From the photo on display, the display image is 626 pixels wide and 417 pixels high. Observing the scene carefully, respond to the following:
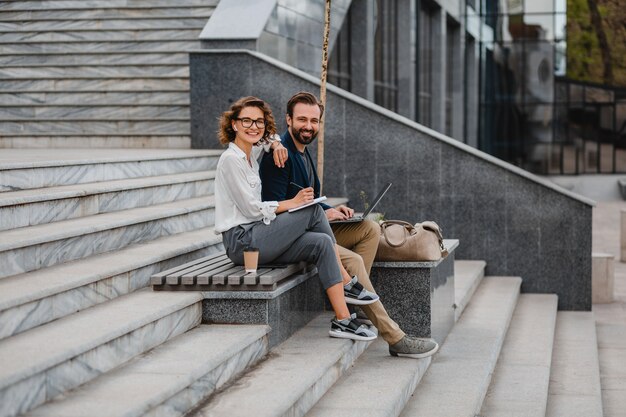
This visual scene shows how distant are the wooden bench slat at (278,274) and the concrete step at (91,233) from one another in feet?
3.81

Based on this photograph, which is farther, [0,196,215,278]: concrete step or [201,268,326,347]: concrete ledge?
[201,268,326,347]: concrete ledge

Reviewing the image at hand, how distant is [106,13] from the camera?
1442 centimetres

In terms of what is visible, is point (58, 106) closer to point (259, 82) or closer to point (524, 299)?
point (259, 82)

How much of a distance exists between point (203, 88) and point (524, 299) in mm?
4180

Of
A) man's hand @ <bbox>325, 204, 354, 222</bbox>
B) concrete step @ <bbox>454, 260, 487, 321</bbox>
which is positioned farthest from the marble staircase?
concrete step @ <bbox>454, 260, 487, 321</bbox>

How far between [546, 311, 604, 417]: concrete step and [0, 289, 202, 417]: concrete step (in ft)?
9.29

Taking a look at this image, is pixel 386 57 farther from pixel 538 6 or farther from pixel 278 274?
pixel 278 274

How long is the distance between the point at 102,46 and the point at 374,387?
28.7ft

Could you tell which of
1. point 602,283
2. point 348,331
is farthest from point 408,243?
point 602,283

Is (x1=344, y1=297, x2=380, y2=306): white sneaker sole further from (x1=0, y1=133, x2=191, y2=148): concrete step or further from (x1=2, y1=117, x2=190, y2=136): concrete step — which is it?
(x1=2, y1=117, x2=190, y2=136): concrete step

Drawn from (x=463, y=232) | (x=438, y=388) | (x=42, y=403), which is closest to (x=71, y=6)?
(x=463, y=232)

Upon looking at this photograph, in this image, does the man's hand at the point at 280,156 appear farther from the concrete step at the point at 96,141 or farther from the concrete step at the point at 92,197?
the concrete step at the point at 96,141

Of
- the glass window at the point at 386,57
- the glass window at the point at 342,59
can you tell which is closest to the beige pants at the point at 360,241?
the glass window at the point at 342,59

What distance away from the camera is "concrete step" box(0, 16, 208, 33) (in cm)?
1384
